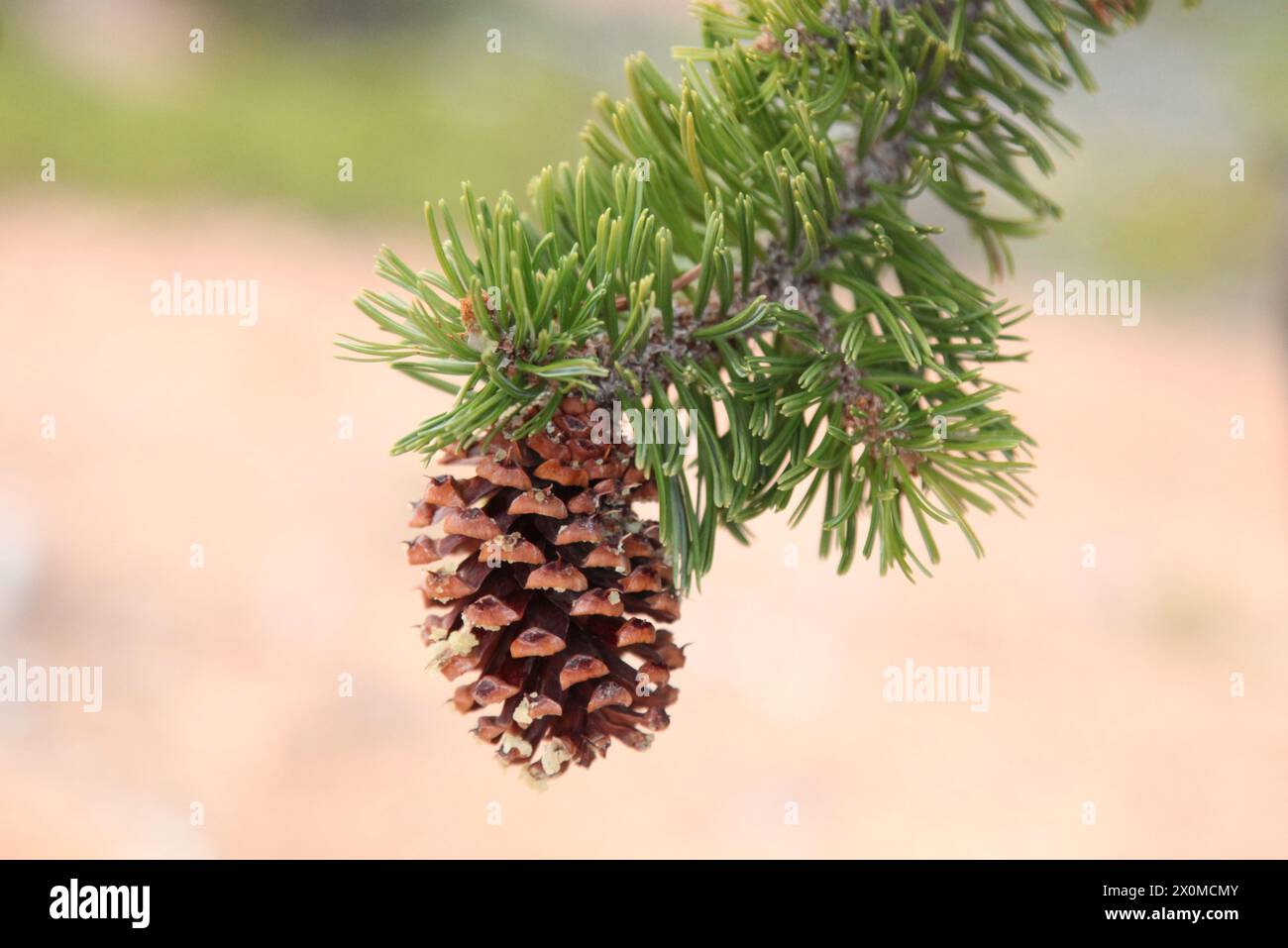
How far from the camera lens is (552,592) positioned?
0.97ft

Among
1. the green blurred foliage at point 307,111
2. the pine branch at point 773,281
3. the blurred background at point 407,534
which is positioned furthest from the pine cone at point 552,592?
the green blurred foliage at point 307,111

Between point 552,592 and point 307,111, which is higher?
point 307,111

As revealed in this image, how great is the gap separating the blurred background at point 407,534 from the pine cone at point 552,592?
0.56 meters

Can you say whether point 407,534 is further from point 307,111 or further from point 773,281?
point 773,281

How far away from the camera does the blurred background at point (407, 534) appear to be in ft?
3.38

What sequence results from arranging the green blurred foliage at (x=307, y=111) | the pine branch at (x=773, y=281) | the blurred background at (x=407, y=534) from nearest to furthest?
the pine branch at (x=773, y=281) < the blurred background at (x=407, y=534) < the green blurred foliage at (x=307, y=111)

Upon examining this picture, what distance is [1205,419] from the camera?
1.46 metres

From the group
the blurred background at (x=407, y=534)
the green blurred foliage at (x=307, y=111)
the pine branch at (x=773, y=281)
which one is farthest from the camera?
the green blurred foliage at (x=307, y=111)

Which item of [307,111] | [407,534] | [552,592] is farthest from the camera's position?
[307,111]

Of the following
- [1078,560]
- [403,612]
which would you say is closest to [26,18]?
[403,612]

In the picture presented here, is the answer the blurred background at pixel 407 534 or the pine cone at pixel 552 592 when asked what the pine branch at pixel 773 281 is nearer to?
the pine cone at pixel 552 592

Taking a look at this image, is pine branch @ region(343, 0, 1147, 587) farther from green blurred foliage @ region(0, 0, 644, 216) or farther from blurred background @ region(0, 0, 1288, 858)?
green blurred foliage @ region(0, 0, 644, 216)

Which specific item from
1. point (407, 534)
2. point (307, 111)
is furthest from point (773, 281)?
point (307, 111)

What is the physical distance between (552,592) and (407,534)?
1.06m
